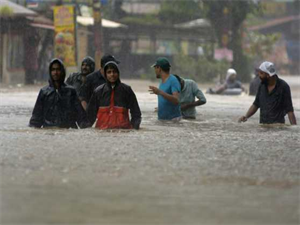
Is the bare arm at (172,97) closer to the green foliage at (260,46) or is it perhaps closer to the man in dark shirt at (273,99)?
the man in dark shirt at (273,99)

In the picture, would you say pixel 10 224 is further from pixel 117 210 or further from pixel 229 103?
pixel 229 103

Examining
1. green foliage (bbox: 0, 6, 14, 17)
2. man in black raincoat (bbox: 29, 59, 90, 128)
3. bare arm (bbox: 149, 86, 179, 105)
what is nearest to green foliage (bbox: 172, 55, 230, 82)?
green foliage (bbox: 0, 6, 14, 17)

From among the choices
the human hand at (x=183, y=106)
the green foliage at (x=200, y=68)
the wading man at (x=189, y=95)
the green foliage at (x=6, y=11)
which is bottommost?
the green foliage at (x=200, y=68)

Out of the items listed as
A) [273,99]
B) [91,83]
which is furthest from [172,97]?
A: [273,99]

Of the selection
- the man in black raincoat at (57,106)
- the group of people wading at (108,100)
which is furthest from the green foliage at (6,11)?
the man in black raincoat at (57,106)

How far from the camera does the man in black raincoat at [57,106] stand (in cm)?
1227

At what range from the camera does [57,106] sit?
12445mm

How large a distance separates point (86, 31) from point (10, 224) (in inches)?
1756

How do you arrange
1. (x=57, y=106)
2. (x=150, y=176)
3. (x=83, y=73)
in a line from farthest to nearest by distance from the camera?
(x=83, y=73) → (x=57, y=106) → (x=150, y=176)

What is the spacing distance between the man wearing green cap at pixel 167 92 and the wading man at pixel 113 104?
1.23 m

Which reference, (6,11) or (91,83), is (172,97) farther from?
(6,11)

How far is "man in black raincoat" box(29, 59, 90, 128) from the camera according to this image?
12.3 metres

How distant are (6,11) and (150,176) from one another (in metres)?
27.4

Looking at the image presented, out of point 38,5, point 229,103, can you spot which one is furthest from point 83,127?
point 38,5
